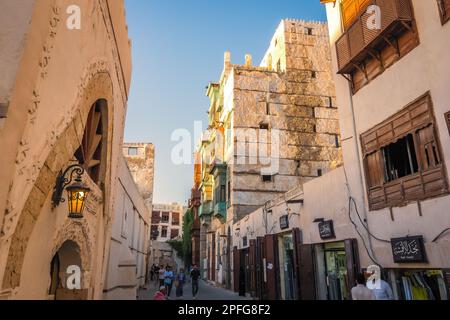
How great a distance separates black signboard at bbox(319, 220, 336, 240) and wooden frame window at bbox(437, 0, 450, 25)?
218 inches

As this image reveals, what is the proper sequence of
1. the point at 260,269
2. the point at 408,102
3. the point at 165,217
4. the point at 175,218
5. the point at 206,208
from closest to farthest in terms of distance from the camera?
the point at 408,102 < the point at 260,269 < the point at 206,208 < the point at 165,217 < the point at 175,218

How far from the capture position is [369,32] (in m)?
7.95

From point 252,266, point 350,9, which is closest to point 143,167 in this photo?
point 252,266

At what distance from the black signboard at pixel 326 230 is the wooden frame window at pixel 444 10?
18.1 ft

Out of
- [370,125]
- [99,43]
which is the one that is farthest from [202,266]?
[99,43]

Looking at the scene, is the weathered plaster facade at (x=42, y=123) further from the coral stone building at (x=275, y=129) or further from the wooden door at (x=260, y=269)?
the coral stone building at (x=275, y=129)

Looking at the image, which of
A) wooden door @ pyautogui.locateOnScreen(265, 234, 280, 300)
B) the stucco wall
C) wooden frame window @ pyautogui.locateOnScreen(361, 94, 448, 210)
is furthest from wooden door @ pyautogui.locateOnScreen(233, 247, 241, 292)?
wooden frame window @ pyautogui.locateOnScreen(361, 94, 448, 210)

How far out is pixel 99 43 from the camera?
5.62 m

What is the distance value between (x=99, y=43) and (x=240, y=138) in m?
16.6

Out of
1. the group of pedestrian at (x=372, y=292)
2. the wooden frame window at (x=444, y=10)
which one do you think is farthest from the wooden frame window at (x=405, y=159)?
the group of pedestrian at (x=372, y=292)

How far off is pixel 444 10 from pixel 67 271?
27.3ft

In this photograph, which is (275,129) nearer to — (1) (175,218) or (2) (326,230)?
(2) (326,230)

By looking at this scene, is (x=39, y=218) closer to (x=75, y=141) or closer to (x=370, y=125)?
(x=75, y=141)

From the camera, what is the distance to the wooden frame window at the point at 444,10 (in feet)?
20.1
